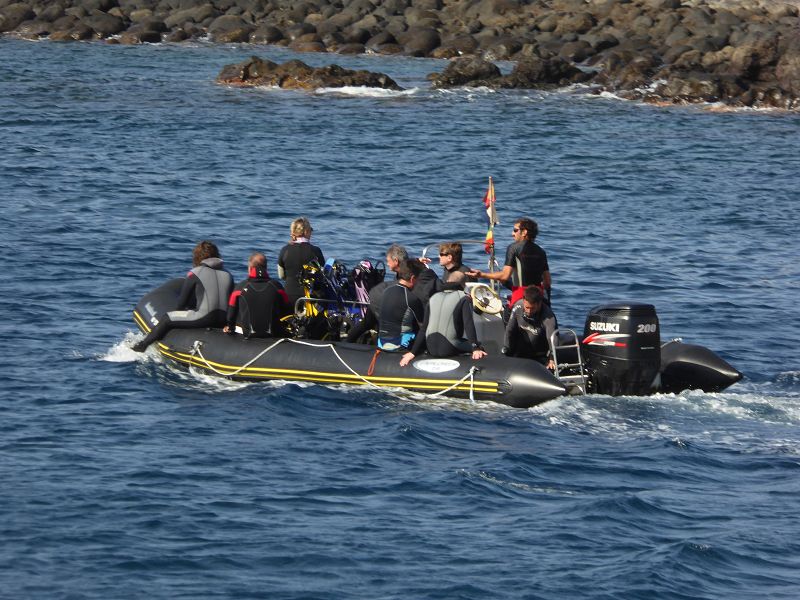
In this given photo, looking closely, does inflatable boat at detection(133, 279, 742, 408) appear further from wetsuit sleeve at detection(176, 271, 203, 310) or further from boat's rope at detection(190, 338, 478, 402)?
wetsuit sleeve at detection(176, 271, 203, 310)

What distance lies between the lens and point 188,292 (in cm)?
1762

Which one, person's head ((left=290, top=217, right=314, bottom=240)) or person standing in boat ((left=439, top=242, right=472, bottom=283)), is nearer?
person standing in boat ((left=439, top=242, right=472, bottom=283))

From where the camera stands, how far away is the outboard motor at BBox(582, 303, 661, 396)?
15.4 meters

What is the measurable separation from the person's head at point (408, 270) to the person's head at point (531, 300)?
4.24 ft

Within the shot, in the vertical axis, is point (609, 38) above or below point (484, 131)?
above

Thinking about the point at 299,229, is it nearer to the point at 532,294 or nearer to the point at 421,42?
the point at 532,294

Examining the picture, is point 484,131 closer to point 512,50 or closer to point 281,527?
point 512,50

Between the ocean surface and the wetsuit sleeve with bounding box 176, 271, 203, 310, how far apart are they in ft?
2.84

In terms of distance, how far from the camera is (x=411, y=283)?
52.3ft

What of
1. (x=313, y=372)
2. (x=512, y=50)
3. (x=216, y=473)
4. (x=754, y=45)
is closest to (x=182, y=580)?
(x=216, y=473)

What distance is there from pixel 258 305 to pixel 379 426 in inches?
107

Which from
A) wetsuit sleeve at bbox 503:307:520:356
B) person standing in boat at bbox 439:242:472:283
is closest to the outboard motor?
wetsuit sleeve at bbox 503:307:520:356

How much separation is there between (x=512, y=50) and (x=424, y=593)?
47.1 m

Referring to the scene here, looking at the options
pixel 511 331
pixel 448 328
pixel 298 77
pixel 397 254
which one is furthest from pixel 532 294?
pixel 298 77
